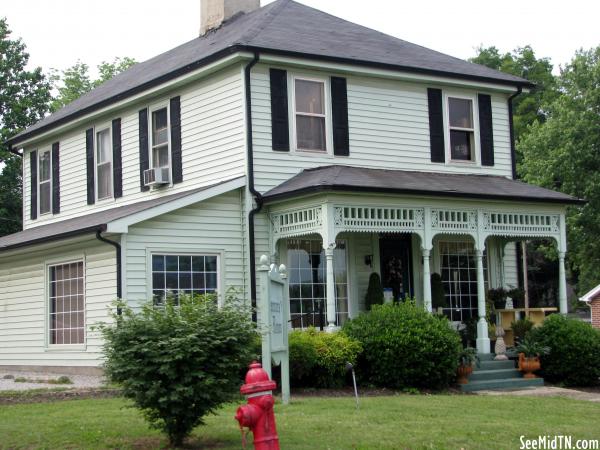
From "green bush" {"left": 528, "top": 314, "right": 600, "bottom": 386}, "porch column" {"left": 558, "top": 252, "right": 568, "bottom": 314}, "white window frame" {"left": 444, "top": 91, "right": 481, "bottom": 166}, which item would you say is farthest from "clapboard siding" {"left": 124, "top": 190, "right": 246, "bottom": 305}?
"porch column" {"left": 558, "top": 252, "right": 568, "bottom": 314}

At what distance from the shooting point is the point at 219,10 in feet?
78.9

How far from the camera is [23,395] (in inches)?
598

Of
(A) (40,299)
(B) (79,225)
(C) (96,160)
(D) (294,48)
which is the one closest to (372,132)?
(D) (294,48)

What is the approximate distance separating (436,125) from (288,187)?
470 centimetres

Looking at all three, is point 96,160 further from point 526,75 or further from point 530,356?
point 526,75

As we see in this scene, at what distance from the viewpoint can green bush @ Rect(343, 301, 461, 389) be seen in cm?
1639

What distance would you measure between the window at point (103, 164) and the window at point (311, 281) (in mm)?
5678

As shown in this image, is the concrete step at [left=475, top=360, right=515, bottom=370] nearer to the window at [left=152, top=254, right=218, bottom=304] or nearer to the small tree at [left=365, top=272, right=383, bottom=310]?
the small tree at [left=365, top=272, right=383, bottom=310]

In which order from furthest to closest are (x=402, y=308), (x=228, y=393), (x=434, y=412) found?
(x=402, y=308) → (x=434, y=412) → (x=228, y=393)

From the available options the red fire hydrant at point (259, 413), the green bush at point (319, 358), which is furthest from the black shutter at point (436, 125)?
the red fire hydrant at point (259, 413)

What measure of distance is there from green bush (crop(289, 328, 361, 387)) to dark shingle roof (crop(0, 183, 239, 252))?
3.87m

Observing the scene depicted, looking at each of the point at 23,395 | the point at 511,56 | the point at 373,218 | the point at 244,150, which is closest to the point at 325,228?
the point at 373,218

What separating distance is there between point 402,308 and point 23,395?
21.4 ft

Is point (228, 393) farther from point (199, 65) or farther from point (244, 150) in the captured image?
point (199, 65)
